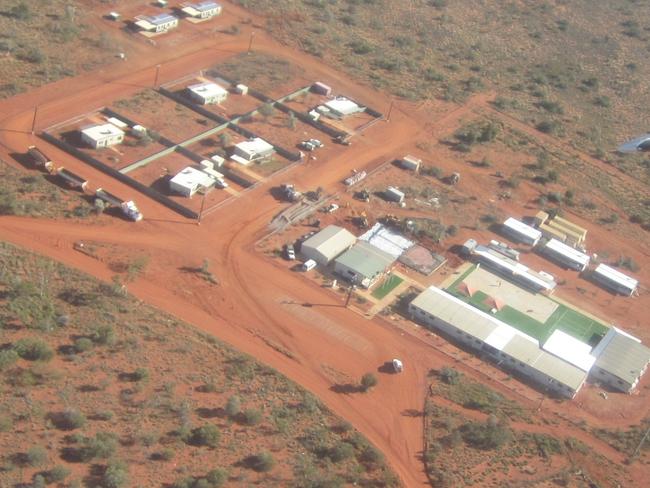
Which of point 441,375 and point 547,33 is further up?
point 547,33

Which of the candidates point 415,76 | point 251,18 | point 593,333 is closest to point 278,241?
point 593,333

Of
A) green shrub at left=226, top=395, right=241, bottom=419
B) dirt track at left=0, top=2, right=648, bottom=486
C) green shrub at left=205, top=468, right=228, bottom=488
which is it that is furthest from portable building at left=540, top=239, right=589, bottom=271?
green shrub at left=205, top=468, right=228, bottom=488

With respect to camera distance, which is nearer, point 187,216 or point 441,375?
point 441,375

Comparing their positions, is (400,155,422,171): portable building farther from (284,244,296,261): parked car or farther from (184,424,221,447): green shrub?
(184,424,221,447): green shrub

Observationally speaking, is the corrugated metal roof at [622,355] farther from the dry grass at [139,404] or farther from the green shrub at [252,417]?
the green shrub at [252,417]

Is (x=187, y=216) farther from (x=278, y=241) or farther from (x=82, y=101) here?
(x=82, y=101)

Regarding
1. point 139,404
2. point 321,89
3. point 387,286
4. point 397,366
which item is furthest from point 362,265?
point 321,89

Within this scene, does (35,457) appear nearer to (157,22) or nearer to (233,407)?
(233,407)
